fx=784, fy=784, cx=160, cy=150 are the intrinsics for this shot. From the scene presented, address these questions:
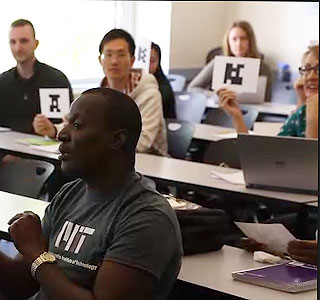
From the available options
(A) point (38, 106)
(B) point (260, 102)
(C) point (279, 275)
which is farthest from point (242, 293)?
(B) point (260, 102)

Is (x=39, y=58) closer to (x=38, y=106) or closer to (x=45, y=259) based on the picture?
(x=38, y=106)

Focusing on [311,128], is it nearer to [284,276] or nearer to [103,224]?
[284,276]

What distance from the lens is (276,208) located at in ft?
9.76

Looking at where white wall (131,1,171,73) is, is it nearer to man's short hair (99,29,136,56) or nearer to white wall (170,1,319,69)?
white wall (170,1,319,69)

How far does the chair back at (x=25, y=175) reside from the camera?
2629mm

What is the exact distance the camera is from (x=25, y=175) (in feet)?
9.08

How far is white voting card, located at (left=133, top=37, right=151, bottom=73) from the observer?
108 inches

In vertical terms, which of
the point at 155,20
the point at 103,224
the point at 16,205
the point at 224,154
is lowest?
the point at 224,154

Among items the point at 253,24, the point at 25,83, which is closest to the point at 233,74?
the point at 25,83

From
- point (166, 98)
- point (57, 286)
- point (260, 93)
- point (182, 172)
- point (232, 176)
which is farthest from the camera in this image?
point (260, 93)

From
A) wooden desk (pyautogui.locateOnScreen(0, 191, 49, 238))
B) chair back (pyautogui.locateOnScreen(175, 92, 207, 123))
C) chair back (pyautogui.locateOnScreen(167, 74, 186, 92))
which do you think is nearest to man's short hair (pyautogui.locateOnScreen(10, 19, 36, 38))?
wooden desk (pyautogui.locateOnScreen(0, 191, 49, 238))

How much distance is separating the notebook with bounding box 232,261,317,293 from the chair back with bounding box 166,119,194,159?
6.68 ft

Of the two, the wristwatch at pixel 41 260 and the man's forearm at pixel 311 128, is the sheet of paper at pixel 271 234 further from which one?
the man's forearm at pixel 311 128

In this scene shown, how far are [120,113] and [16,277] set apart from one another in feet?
1.71
